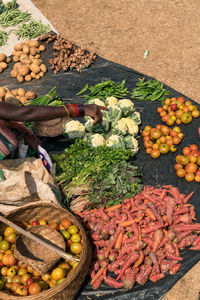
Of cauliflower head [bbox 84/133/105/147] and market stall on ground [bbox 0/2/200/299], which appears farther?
cauliflower head [bbox 84/133/105/147]

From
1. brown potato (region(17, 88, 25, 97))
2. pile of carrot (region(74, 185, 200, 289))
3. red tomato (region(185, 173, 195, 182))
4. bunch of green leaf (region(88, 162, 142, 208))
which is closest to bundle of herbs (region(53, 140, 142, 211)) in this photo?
bunch of green leaf (region(88, 162, 142, 208))

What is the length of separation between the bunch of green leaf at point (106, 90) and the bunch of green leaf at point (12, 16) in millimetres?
3444

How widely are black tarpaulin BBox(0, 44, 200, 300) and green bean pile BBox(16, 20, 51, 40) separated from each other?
0.68 m

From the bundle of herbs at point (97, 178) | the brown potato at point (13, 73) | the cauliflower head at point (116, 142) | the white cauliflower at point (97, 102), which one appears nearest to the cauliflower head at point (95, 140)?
the cauliflower head at point (116, 142)

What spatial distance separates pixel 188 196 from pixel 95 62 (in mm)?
3535

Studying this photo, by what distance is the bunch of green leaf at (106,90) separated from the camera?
5.18 metres

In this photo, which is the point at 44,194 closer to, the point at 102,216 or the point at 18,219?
the point at 18,219

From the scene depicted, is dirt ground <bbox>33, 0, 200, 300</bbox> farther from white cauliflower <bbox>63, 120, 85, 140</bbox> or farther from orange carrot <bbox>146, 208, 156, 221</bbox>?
orange carrot <bbox>146, 208, 156, 221</bbox>

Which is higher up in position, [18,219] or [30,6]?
[30,6]

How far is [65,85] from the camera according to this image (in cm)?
559

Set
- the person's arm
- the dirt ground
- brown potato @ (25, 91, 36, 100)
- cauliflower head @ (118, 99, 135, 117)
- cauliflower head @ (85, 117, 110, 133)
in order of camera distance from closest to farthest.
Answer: the person's arm < cauliflower head @ (85, 117, 110, 133) < cauliflower head @ (118, 99, 135, 117) < brown potato @ (25, 91, 36, 100) < the dirt ground

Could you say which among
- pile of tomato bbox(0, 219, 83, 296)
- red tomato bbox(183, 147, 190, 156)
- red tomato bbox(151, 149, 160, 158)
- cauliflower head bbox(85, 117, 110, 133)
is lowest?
pile of tomato bbox(0, 219, 83, 296)

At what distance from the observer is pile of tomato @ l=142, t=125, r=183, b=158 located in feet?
14.3

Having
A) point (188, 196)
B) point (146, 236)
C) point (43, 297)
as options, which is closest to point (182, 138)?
point (188, 196)
